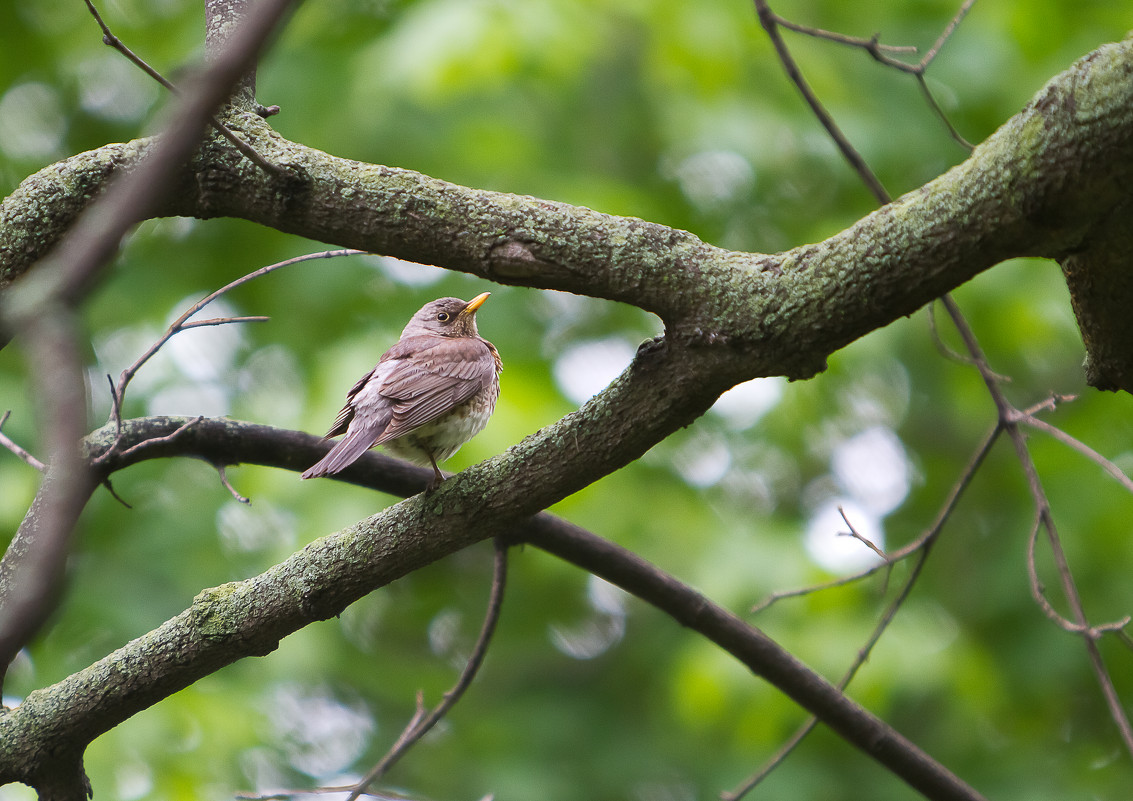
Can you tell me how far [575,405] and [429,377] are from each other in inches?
107

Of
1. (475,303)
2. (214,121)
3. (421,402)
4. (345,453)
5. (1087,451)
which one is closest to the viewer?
(214,121)

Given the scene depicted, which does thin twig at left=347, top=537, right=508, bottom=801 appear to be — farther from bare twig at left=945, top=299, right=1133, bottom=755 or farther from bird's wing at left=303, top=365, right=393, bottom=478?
bare twig at left=945, top=299, right=1133, bottom=755

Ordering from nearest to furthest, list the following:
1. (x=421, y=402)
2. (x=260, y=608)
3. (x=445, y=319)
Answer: (x=260, y=608) → (x=421, y=402) → (x=445, y=319)

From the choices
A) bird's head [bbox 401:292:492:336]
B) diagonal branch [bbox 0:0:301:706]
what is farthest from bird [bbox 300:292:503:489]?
diagonal branch [bbox 0:0:301:706]

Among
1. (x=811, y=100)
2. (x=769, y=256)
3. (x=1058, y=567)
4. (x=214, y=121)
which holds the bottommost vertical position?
(x=1058, y=567)

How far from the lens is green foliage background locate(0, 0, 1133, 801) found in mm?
5859

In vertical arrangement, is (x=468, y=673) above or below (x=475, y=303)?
below

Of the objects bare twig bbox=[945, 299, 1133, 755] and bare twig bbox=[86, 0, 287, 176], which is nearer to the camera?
→ bare twig bbox=[86, 0, 287, 176]

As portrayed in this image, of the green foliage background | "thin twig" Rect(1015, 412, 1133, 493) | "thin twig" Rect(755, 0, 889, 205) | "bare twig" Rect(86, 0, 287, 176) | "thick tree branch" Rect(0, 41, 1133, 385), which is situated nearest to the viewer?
"thick tree branch" Rect(0, 41, 1133, 385)

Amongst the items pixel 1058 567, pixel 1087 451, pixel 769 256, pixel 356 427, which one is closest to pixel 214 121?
pixel 769 256

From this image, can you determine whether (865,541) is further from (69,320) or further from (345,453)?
(69,320)

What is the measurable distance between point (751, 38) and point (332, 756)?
257 inches

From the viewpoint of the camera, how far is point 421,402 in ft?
11.2

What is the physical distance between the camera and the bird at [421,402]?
3242 millimetres
